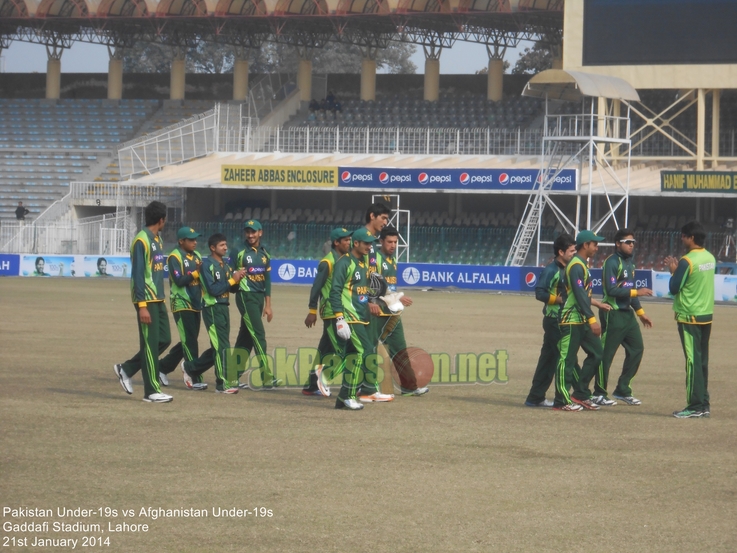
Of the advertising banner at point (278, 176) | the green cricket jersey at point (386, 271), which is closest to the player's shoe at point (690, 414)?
the green cricket jersey at point (386, 271)

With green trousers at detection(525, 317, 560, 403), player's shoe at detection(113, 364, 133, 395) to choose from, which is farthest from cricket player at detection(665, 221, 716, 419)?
player's shoe at detection(113, 364, 133, 395)

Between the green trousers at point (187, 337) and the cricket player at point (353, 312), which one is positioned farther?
the green trousers at point (187, 337)

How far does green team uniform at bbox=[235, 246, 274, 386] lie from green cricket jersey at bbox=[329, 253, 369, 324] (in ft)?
5.41

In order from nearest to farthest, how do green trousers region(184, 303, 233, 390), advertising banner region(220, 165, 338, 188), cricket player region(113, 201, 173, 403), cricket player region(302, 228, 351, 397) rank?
cricket player region(113, 201, 173, 403), cricket player region(302, 228, 351, 397), green trousers region(184, 303, 233, 390), advertising banner region(220, 165, 338, 188)

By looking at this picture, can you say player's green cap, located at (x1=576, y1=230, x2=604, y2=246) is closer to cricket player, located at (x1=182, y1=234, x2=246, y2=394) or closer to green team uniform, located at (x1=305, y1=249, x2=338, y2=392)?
green team uniform, located at (x1=305, y1=249, x2=338, y2=392)

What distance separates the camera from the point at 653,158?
4078cm

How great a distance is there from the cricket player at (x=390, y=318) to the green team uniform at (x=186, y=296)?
6.76 feet

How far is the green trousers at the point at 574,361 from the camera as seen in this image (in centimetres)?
1160

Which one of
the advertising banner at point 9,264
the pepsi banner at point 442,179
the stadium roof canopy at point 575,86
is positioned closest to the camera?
the stadium roof canopy at point 575,86

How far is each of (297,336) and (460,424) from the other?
8751 millimetres

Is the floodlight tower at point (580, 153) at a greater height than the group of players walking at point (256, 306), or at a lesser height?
greater

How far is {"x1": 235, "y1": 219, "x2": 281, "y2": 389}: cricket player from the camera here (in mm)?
12742

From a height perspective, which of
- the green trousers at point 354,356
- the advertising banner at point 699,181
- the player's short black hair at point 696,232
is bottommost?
the green trousers at point 354,356

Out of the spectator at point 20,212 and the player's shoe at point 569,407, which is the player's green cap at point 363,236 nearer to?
the player's shoe at point 569,407
